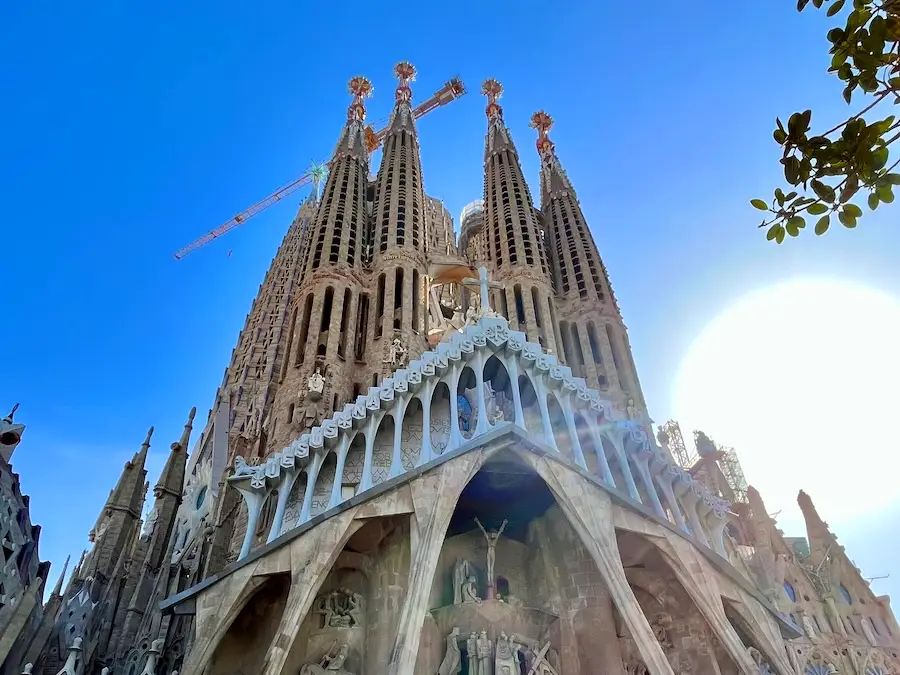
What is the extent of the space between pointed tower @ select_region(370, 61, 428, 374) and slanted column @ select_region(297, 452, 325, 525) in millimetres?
6747

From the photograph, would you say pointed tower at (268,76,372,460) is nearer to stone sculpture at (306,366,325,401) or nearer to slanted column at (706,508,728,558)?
stone sculpture at (306,366,325,401)

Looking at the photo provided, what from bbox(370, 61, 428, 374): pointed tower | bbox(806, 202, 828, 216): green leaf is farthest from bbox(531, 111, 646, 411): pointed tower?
bbox(806, 202, 828, 216): green leaf

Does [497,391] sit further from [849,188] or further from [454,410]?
[849,188]

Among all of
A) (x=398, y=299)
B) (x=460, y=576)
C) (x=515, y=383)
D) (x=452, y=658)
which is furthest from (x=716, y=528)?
(x=398, y=299)

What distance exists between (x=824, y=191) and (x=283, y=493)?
12.6 m

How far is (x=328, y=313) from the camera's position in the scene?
→ 23.1 m

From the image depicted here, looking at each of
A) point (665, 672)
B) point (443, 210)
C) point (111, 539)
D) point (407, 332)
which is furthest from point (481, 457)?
point (443, 210)

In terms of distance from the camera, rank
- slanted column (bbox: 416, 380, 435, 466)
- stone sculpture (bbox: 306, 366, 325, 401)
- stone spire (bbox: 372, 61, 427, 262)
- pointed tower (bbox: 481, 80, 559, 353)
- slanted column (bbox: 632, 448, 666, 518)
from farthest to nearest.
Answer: stone spire (bbox: 372, 61, 427, 262), pointed tower (bbox: 481, 80, 559, 353), stone sculpture (bbox: 306, 366, 325, 401), slanted column (bbox: 632, 448, 666, 518), slanted column (bbox: 416, 380, 435, 466)

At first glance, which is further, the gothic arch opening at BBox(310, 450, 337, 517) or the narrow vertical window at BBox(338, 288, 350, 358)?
the narrow vertical window at BBox(338, 288, 350, 358)

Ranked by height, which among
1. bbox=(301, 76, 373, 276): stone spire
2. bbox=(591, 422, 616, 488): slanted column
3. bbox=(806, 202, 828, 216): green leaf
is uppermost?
bbox=(301, 76, 373, 276): stone spire

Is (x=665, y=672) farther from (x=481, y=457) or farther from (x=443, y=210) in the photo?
(x=443, y=210)

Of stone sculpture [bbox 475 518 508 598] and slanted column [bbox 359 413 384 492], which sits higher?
slanted column [bbox 359 413 384 492]

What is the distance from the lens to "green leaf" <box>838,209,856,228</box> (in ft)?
11.1

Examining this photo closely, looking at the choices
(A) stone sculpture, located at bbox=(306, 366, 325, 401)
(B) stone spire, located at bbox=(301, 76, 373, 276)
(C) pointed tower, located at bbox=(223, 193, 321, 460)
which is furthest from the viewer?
(B) stone spire, located at bbox=(301, 76, 373, 276)
